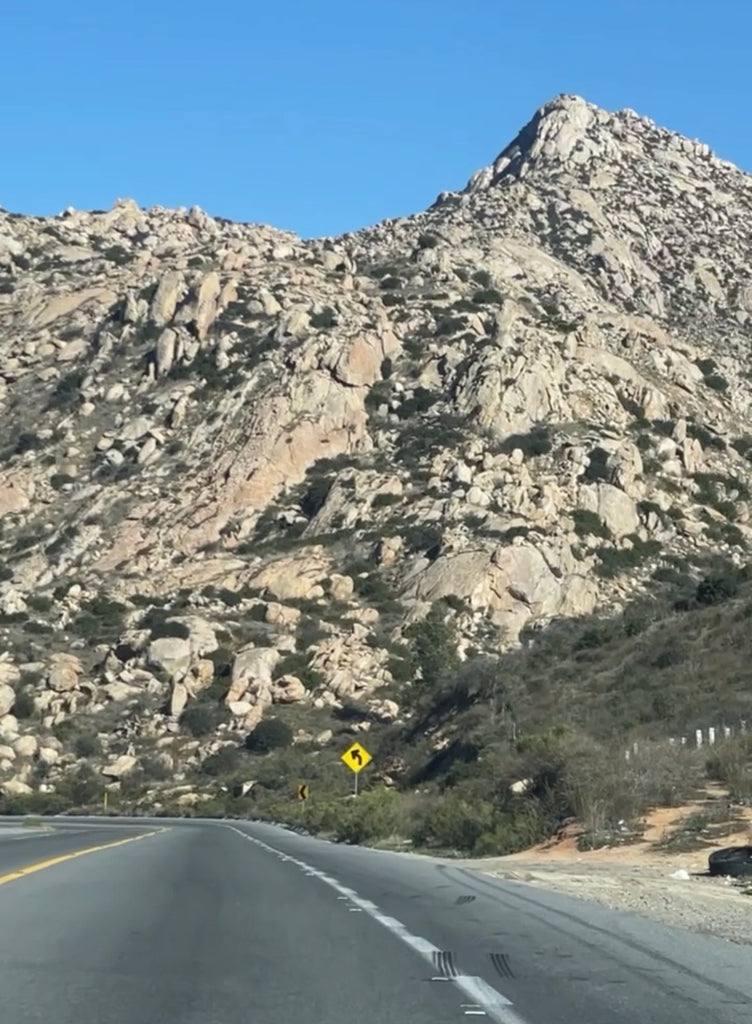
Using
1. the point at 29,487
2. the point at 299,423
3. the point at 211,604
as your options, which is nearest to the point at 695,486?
the point at 299,423

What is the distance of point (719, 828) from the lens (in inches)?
888

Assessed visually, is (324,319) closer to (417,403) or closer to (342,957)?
(417,403)

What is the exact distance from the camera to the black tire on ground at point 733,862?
18031mm

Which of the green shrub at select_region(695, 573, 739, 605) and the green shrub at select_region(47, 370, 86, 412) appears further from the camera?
the green shrub at select_region(47, 370, 86, 412)

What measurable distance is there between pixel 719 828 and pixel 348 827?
16.7 meters

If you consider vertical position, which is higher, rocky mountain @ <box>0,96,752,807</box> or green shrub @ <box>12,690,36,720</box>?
rocky mountain @ <box>0,96,752,807</box>

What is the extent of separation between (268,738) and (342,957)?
178 feet

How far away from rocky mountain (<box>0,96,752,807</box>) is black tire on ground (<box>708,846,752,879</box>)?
117ft

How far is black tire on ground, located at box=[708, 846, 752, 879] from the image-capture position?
59.2 ft

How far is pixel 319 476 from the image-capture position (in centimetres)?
8038

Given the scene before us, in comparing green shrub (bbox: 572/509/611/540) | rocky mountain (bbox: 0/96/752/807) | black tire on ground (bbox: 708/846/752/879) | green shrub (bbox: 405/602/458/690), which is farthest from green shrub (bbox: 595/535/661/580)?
black tire on ground (bbox: 708/846/752/879)

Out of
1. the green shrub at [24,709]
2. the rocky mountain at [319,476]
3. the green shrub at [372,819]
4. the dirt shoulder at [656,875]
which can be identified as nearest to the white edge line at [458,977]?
the dirt shoulder at [656,875]

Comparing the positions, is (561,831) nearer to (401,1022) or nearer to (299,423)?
(401,1022)

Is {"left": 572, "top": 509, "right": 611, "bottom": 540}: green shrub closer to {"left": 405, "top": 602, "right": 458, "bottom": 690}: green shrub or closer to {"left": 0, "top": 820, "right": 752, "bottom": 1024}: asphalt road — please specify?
{"left": 405, "top": 602, "right": 458, "bottom": 690}: green shrub
